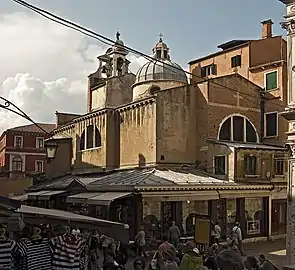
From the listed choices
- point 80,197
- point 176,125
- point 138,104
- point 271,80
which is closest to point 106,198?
point 80,197

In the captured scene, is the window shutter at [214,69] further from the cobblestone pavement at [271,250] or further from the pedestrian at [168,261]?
the pedestrian at [168,261]

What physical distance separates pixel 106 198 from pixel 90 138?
32.4 ft

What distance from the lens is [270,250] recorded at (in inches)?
747

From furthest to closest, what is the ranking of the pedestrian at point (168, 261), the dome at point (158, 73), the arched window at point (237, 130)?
the dome at point (158, 73) → the arched window at point (237, 130) → the pedestrian at point (168, 261)

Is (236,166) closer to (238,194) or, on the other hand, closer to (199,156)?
(238,194)

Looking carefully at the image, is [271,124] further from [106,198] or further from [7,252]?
[7,252]

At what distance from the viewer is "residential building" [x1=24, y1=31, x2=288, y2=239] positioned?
19781 millimetres

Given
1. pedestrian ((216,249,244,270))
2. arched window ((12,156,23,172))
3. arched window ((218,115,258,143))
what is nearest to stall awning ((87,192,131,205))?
arched window ((218,115,258,143))

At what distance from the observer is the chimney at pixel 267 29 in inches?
1185

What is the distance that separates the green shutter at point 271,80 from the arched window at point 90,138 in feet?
29.5

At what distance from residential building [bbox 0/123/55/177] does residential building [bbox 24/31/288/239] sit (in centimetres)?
2014

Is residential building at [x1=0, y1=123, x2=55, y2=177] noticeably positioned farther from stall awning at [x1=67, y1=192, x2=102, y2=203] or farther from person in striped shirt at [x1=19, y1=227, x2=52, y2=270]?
person in striped shirt at [x1=19, y1=227, x2=52, y2=270]

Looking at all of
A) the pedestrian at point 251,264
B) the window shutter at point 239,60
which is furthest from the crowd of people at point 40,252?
the window shutter at point 239,60

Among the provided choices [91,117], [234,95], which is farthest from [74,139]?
[234,95]
